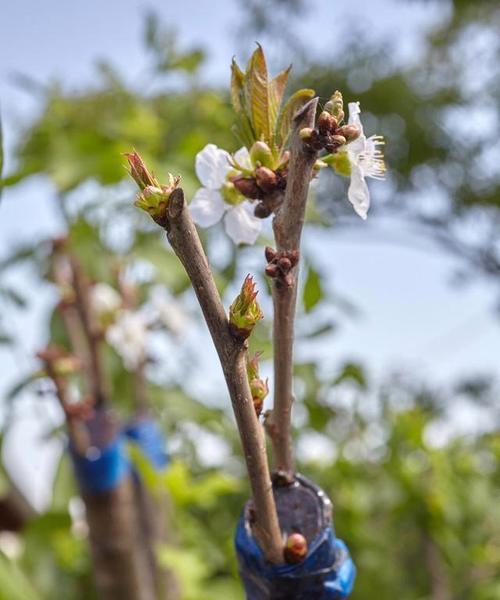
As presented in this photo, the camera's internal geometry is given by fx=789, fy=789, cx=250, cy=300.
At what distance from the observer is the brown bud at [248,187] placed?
27cm

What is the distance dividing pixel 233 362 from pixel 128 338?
742 millimetres

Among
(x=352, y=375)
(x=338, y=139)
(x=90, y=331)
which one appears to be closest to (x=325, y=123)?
(x=338, y=139)

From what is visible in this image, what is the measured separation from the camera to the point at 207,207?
0.97 ft

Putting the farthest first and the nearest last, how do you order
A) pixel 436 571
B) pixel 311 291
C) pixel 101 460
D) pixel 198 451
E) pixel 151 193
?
pixel 198 451 < pixel 436 571 < pixel 101 460 < pixel 311 291 < pixel 151 193

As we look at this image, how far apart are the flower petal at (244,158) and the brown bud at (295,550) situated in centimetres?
13

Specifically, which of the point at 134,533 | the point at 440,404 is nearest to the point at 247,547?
the point at 134,533

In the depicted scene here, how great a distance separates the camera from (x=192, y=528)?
3.40 feet

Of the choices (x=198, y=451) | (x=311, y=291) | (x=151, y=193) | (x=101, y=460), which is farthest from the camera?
(x=198, y=451)

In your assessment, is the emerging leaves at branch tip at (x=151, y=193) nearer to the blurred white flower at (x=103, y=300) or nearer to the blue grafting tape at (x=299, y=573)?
the blue grafting tape at (x=299, y=573)

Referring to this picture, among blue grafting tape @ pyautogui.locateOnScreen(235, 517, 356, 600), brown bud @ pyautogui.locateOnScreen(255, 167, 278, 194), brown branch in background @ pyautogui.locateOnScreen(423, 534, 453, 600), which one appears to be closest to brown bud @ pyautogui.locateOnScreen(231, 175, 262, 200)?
brown bud @ pyautogui.locateOnScreen(255, 167, 278, 194)

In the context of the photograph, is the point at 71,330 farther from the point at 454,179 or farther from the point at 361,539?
the point at 454,179

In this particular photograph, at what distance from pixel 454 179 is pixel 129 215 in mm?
3310

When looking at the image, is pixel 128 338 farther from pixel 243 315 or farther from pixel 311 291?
pixel 243 315

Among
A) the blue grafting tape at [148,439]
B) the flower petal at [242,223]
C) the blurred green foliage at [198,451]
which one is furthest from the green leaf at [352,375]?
the flower petal at [242,223]
